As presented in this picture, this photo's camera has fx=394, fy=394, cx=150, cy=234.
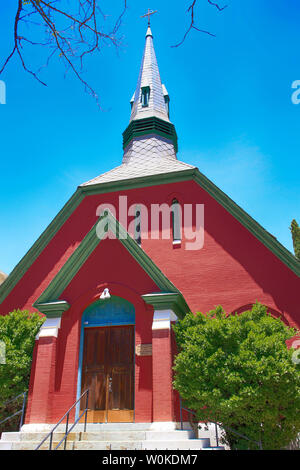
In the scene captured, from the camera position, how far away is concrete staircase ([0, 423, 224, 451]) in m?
8.84

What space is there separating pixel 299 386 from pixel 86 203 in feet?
37.5

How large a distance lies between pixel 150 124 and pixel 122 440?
16.3 m

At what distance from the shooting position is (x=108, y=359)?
12.1 metres

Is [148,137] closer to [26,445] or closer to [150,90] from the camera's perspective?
[150,90]

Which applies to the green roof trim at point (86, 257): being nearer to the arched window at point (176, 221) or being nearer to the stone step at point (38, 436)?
the arched window at point (176, 221)

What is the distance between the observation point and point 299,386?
377 inches

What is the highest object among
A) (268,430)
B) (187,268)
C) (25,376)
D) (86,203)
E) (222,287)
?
(86,203)

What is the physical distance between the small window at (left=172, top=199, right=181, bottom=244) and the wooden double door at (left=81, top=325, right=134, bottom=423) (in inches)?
174

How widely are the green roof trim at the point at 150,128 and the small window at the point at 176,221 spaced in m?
6.74

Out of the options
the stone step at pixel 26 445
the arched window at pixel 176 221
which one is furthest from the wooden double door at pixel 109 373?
the arched window at pixel 176 221
